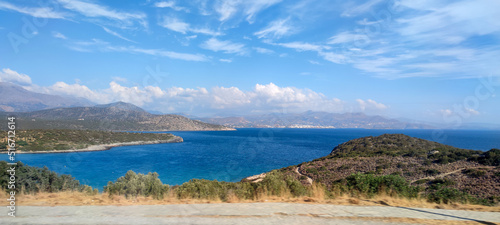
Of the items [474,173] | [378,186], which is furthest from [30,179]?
[474,173]

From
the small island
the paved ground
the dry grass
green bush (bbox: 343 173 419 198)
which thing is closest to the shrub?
green bush (bbox: 343 173 419 198)

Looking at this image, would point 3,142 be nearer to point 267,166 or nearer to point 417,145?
point 267,166

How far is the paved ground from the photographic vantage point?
237 inches

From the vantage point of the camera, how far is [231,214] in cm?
673

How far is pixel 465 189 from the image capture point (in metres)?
24.6

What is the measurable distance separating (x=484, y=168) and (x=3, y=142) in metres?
115

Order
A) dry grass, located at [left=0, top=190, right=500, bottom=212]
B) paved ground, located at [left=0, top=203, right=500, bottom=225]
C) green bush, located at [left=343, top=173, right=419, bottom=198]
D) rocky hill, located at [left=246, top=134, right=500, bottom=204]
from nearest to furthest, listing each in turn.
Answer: paved ground, located at [left=0, top=203, right=500, bottom=225] < dry grass, located at [left=0, top=190, right=500, bottom=212] < green bush, located at [left=343, top=173, right=419, bottom=198] < rocky hill, located at [left=246, top=134, right=500, bottom=204]

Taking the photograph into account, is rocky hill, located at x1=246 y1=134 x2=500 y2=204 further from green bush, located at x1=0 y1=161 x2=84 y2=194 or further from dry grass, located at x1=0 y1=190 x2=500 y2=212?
green bush, located at x1=0 y1=161 x2=84 y2=194

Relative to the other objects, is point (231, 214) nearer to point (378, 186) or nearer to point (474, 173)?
point (378, 186)

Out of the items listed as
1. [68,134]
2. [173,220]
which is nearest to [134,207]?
[173,220]

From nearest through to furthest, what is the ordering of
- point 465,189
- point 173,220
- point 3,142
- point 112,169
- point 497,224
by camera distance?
point 173,220 < point 497,224 < point 465,189 < point 112,169 < point 3,142

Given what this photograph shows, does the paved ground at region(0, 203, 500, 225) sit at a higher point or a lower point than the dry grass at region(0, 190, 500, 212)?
→ higher

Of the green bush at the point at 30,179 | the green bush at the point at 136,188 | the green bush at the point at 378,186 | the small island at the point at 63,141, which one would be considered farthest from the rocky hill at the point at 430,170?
the small island at the point at 63,141

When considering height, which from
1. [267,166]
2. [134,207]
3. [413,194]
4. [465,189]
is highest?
[134,207]
